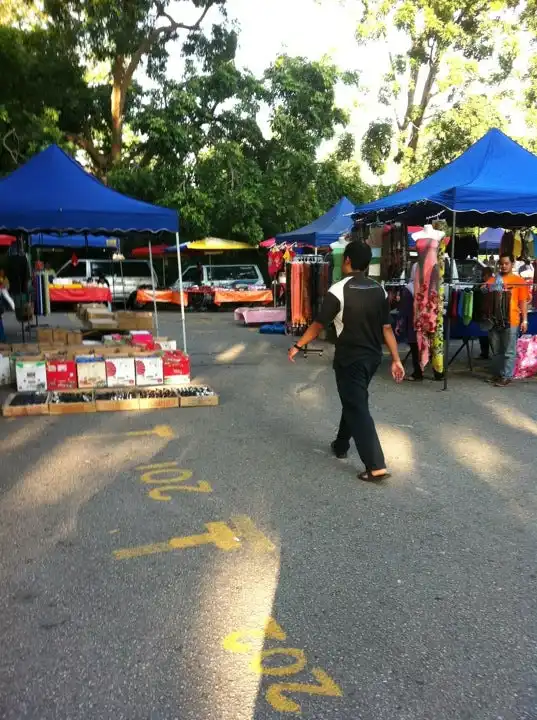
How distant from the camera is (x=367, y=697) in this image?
251 centimetres

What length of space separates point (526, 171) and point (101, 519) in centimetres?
814

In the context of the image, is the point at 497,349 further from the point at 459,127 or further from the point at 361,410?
the point at 459,127

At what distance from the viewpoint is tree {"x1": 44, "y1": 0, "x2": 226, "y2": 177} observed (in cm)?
2252

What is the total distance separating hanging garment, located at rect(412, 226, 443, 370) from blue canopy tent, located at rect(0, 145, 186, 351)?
3509 mm

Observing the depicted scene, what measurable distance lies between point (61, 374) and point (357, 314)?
14.7 feet

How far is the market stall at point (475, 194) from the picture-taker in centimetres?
843

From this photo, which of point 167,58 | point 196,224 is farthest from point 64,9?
point 196,224

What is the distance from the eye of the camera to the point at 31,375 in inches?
310

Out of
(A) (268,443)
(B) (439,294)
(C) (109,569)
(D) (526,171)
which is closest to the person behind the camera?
(C) (109,569)

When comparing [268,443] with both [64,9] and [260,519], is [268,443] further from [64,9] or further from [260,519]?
[64,9]

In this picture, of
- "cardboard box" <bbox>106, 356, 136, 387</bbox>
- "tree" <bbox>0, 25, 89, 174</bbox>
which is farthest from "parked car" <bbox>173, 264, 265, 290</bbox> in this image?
"cardboard box" <bbox>106, 356, 136, 387</bbox>

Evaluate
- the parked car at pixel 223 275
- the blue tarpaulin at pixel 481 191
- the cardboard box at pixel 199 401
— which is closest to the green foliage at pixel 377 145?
the parked car at pixel 223 275

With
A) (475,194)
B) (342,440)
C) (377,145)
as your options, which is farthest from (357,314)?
(377,145)

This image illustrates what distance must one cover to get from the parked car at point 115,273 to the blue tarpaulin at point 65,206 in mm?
13963
